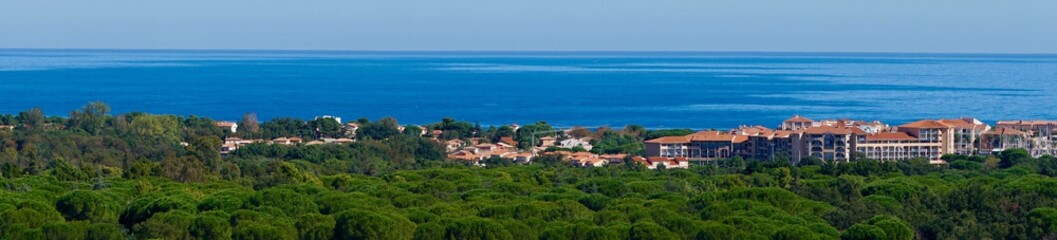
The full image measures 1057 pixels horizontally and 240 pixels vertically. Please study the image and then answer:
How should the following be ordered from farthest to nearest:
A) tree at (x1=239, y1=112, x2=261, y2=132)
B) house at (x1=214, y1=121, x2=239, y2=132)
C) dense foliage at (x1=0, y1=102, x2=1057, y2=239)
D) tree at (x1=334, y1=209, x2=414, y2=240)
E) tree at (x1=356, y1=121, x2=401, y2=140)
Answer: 1. house at (x1=214, y1=121, x2=239, y2=132)
2. tree at (x1=239, y1=112, x2=261, y2=132)
3. tree at (x1=356, y1=121, x2=401, y2=140)
4. dense foliage at (x1=0, y1=102, x2=1057, y2=239)
5. tree at (x1=334, y1=209, x2=414, y2=240)

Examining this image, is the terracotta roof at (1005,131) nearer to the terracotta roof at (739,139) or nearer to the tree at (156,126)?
the terracotta roof at (739,139)

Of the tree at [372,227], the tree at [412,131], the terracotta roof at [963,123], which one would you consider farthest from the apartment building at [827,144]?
the tree at [372,227]

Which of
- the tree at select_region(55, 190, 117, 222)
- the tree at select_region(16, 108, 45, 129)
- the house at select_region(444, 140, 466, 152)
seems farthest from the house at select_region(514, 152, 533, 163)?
the tree at select_region(55, 190, 117, 222)

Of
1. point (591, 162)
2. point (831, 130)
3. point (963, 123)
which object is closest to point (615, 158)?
point (591, 162)

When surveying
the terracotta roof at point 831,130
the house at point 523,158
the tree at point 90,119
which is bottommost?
the house at point 523,158

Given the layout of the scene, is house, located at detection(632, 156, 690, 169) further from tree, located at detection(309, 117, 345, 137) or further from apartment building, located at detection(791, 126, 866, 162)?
tree, located at detection(309, 117, 345, 137)

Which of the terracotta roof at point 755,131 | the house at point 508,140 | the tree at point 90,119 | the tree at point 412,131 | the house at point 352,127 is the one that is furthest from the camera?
the house at point 352,127

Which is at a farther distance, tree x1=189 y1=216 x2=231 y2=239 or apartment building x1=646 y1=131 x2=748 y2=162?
apartment building x1=646 y1=131 x2=748 y2=162
